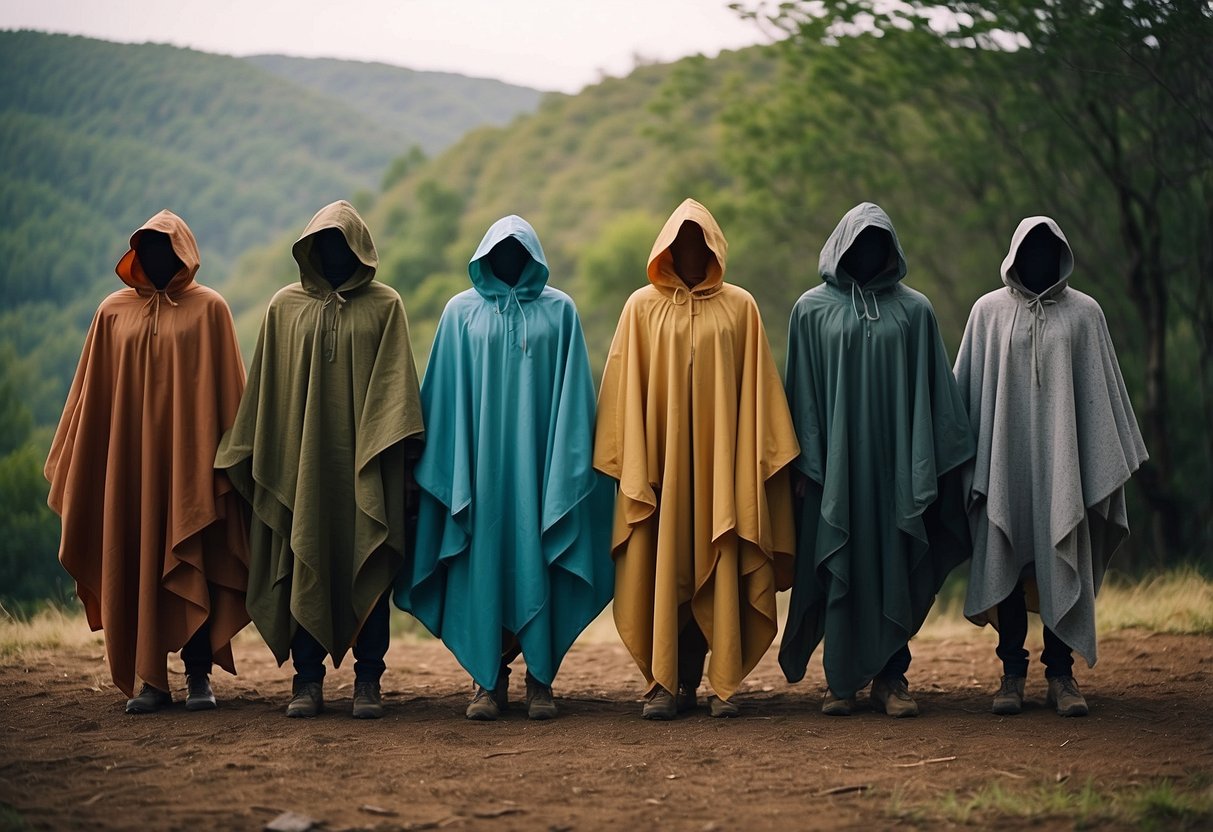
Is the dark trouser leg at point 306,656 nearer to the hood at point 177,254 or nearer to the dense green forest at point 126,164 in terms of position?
the hood at point 177,254

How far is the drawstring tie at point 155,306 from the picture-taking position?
6.30 meters

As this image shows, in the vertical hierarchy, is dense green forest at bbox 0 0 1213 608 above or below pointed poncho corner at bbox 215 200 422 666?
above

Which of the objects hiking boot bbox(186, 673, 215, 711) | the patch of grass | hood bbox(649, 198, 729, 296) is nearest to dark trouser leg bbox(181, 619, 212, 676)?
hiking boot bbox(186, 673, 215, 711)

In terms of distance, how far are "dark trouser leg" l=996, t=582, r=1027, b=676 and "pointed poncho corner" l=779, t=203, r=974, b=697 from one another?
0.31m

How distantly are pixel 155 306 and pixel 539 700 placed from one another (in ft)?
9.03

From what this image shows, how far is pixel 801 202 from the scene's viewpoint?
19828 mm

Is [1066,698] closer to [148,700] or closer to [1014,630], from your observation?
[1014,630]

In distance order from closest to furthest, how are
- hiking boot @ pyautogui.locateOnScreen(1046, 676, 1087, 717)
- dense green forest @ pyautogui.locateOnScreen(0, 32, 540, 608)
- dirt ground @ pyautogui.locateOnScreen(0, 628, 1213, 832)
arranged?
dirt ground @ pyautogui.locateOnScreen(0, 628, 1213, 832), hiking boot @ pyautogui.locateOnScreen(1046, 676, 1087, 717), dense green forest @ pyautogui.locateOnScreen(0, 32, 540, 608)

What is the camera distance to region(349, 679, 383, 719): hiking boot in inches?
239

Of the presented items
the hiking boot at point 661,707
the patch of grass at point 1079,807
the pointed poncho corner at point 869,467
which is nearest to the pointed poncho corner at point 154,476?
the hiking boot at point 661,707

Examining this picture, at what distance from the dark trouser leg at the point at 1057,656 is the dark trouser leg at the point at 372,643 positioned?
3213 millimetres

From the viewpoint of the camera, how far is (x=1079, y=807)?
433cm

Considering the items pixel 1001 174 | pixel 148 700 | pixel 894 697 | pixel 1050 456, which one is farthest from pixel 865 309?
pixel 1001 174

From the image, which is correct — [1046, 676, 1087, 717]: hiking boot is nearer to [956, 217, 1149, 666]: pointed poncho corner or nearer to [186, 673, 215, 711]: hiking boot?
[956, 217, 1149, 666]: pointed poncho corner
